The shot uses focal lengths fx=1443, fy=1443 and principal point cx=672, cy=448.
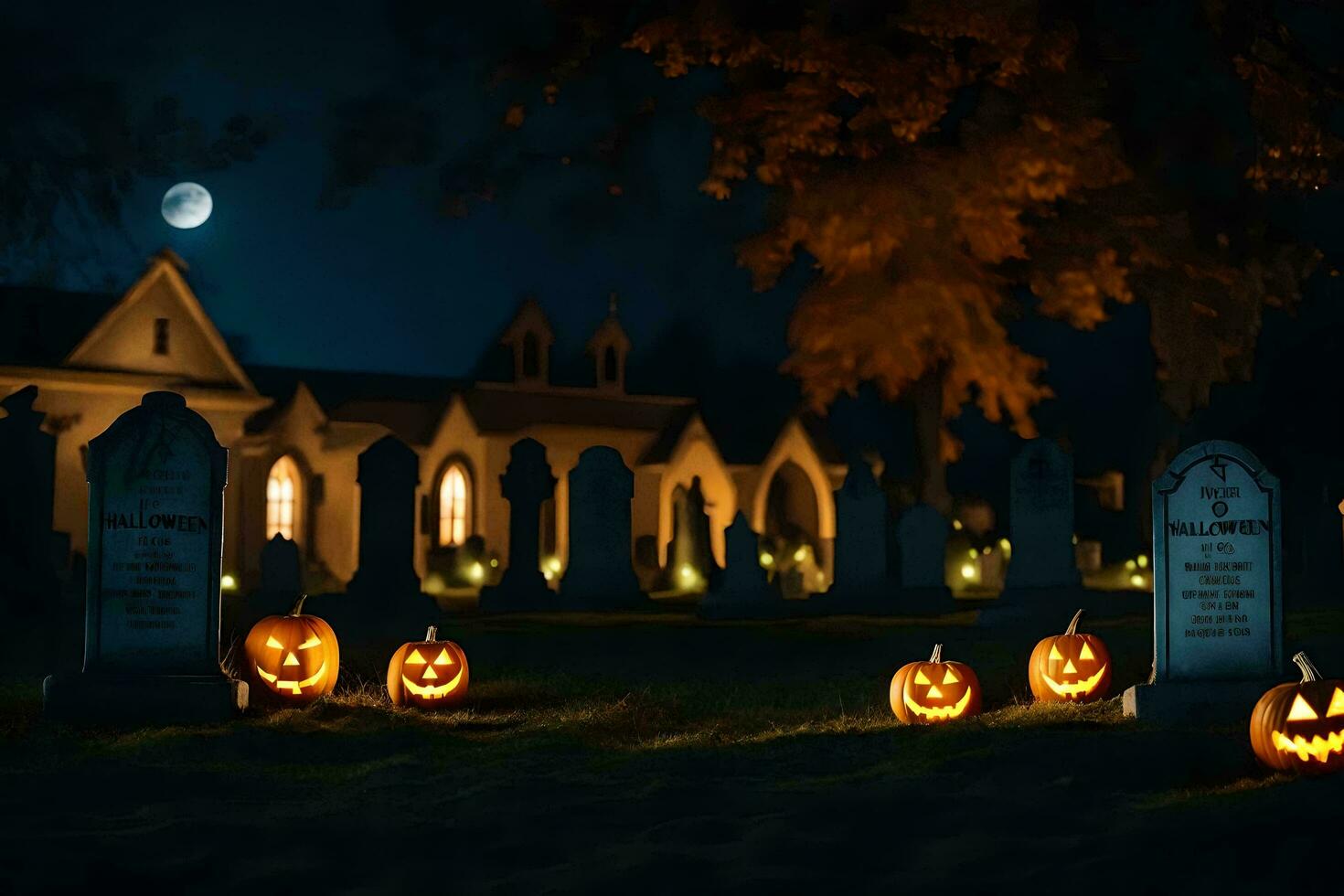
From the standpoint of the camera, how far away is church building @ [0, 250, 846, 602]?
32250mm

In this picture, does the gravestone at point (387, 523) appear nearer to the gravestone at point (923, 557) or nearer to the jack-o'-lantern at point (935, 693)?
the gravestone at point (923, 557)

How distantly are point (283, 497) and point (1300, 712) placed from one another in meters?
30.5

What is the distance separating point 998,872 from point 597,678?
8.48 m

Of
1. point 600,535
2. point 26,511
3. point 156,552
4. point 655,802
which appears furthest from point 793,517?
point 655,802

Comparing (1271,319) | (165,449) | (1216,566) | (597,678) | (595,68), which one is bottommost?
(597,678)

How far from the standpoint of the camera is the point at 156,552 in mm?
11422

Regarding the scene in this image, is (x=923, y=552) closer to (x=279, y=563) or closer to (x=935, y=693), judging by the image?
(x=279, y=563)

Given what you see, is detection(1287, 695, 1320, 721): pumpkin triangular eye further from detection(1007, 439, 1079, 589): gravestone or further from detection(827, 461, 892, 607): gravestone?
detection(827, 461, 892, 607): gravestone

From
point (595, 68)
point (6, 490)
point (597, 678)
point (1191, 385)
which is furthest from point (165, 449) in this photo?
point (1191, 385)

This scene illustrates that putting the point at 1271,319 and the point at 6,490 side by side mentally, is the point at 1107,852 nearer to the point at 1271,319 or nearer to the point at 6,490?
the point at 6,490

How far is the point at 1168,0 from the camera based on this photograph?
26906 mm

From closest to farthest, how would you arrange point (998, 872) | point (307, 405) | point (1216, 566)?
1. point (998, 872)
2. point (1216, 566)
3. point (307, 405)

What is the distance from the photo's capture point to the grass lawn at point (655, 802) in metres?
6.45

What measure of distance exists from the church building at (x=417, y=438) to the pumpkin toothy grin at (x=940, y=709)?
1884 centimetres
